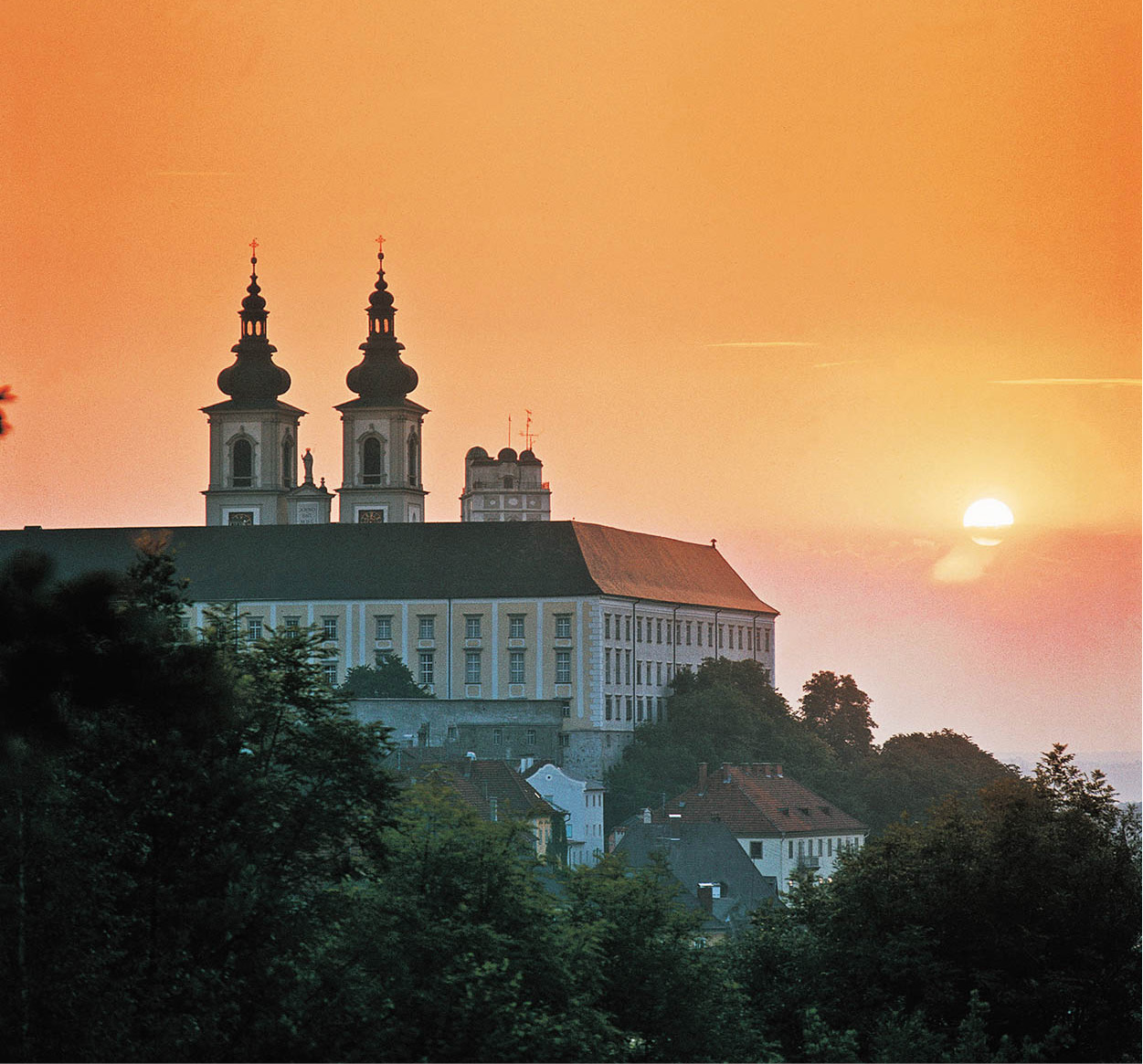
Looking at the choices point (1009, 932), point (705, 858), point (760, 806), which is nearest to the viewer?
point (1009, 932)

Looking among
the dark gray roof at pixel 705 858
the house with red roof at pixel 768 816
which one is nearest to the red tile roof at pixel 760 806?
the house with red roof at pixel 768 816

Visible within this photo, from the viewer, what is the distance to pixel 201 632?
2039 centimetres

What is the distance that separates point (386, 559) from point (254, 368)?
14.2m

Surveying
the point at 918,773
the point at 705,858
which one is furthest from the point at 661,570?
the point at 705,858

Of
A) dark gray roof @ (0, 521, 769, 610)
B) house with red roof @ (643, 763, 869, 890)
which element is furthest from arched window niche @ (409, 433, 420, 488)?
house with red roof @ (643, 763, 869, 890)

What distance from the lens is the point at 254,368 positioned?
95688 mm

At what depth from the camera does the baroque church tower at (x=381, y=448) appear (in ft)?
311

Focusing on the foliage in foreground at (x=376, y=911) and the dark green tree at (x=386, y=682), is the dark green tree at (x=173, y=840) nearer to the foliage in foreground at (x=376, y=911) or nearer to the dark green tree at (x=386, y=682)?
the foliage in foreground at (x=376, y=911)

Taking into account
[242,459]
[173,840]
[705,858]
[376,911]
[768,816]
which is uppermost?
[242,459]

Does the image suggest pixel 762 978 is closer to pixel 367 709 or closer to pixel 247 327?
pixel 367 709

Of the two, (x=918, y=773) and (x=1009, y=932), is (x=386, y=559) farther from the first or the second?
(x=1009, y=932)

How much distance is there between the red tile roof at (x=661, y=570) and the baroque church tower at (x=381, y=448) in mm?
10260

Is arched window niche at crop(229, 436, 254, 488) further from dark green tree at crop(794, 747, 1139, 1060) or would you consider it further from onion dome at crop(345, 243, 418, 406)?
dark green tree at crop(794, 747, 1139, 1060)

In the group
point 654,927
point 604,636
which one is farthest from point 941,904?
point 604,636
